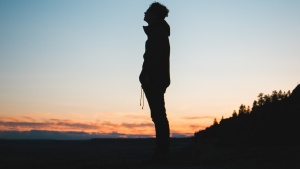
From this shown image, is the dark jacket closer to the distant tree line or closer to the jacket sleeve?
the jacket sleeve

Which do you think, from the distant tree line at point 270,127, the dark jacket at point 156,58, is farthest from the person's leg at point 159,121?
the distant tree line at point 270,127

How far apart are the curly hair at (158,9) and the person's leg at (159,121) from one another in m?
1.33

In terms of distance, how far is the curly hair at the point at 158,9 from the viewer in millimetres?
6500

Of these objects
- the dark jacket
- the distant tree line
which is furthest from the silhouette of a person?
the distant tree line

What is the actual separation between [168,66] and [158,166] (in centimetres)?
181

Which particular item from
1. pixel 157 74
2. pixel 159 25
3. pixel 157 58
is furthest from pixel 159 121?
pixel 159 25

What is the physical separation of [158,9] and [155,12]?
0.26 feet

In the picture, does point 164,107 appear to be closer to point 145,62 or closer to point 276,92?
point 145,62

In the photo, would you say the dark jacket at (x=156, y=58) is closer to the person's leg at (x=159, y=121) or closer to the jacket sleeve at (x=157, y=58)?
the jacket sleeve at (x=157, y=58)

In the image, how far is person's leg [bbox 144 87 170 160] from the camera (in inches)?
242

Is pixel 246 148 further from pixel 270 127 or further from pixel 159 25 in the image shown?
pixel 159 25

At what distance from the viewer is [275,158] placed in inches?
240

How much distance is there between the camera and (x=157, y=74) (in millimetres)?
6289

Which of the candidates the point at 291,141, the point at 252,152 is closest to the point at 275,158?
the point at 252,152
